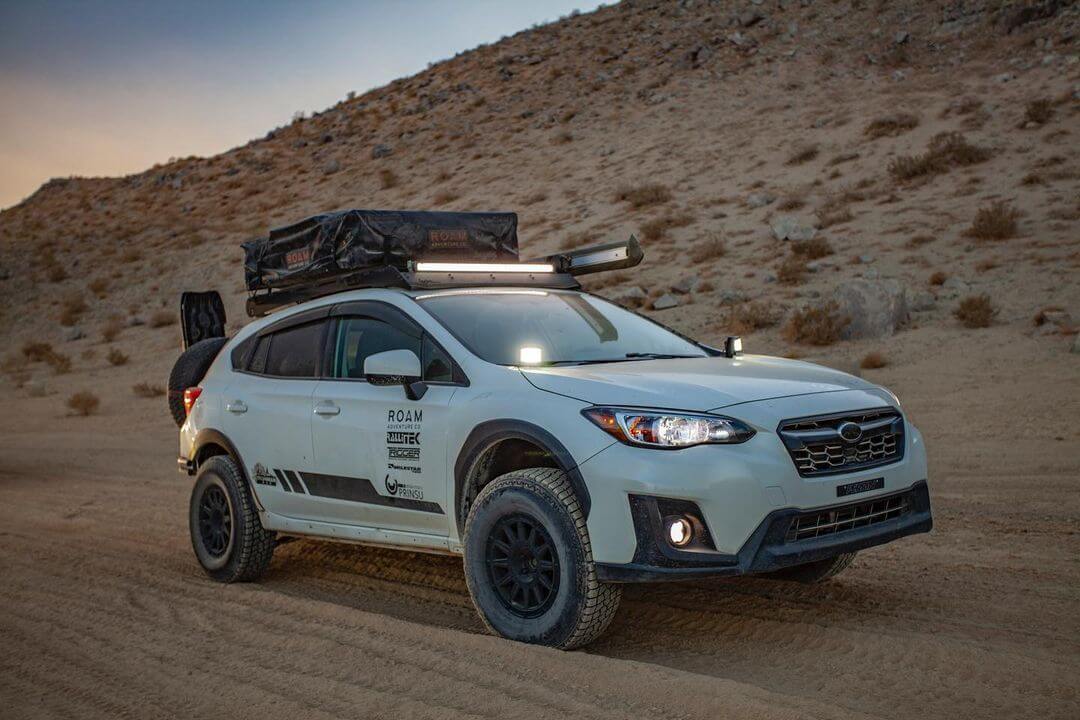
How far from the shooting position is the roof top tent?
21.4 ft

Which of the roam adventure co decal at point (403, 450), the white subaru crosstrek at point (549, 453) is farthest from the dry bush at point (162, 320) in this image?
the roam adventure co decal at point (403, 450)

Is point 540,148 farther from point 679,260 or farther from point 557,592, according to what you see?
point 557,592

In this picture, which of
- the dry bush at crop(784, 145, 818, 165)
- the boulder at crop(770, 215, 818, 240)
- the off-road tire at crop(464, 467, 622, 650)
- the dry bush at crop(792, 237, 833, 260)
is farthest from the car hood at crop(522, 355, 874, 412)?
the dry bush at crop(784, 145, 818, 165)

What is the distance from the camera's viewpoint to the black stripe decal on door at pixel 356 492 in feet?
18.7

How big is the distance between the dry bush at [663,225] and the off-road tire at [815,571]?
17066 mm

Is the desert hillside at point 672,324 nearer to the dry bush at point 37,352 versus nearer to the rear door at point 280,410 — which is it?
the dry bush at point 37,352

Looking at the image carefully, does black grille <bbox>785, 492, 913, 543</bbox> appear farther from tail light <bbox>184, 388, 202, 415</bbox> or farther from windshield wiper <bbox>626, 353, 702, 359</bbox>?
tail light <bbox>184, 388, 202, 415</bbox>

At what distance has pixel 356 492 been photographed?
6.07 metres

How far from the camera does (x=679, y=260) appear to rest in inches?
835

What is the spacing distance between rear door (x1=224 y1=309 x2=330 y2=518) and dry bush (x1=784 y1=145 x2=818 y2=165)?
67.3ft

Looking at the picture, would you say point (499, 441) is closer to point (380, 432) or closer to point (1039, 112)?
point (380, 432)

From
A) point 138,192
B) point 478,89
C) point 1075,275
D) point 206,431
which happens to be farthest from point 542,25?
point 206,431

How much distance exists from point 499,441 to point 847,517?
1.67 m

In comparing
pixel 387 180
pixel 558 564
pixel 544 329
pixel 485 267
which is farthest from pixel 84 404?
pixel 387 180
